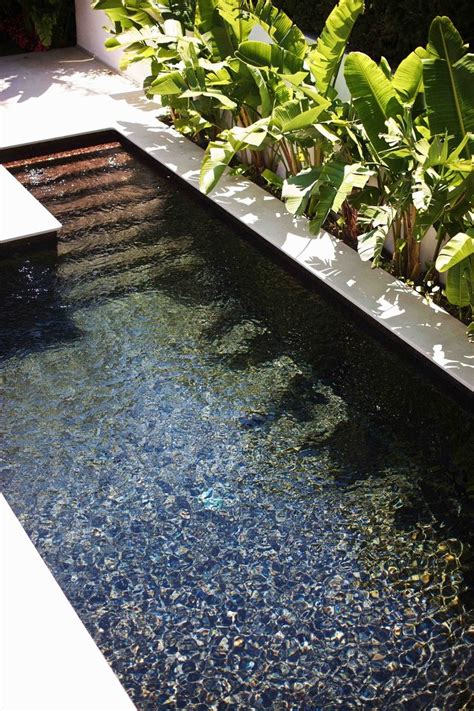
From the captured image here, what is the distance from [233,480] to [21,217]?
3.57 meters

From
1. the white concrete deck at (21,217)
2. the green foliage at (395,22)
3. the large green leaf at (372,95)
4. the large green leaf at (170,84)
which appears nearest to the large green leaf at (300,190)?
the large green leaf at (372,95)

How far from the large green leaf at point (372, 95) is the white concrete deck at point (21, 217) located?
279 centimetres

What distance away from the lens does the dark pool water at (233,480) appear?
458 centimetres

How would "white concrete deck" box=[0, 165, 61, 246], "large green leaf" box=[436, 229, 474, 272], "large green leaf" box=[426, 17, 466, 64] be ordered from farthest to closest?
"white concrete deck" box=[0, 165, 61, 246] → "large green leaf" box=[426, 17, 466, 64] → "large green leaf" box=[436, 229, 474, 272]

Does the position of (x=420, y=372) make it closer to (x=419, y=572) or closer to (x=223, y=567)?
(x=419, y=572)

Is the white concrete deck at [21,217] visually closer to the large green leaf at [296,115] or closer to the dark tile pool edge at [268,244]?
the dark tile pool edge at [268,244]

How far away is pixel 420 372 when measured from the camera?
261 inches

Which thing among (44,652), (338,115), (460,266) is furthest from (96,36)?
(44,652)

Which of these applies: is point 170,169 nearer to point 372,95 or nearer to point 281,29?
point 281,29

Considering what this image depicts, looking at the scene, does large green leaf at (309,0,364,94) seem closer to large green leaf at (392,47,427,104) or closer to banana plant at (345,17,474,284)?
banana plant at (345,17,474,284)

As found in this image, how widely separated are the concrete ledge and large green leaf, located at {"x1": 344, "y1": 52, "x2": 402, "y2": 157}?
1.19 meters

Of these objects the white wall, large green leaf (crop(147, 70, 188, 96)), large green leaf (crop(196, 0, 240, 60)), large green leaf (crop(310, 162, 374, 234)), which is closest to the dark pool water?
large green leaf (crop(310, 162, 374, 234))

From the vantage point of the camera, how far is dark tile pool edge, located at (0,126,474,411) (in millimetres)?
6488

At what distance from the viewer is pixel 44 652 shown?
14.3 ft
